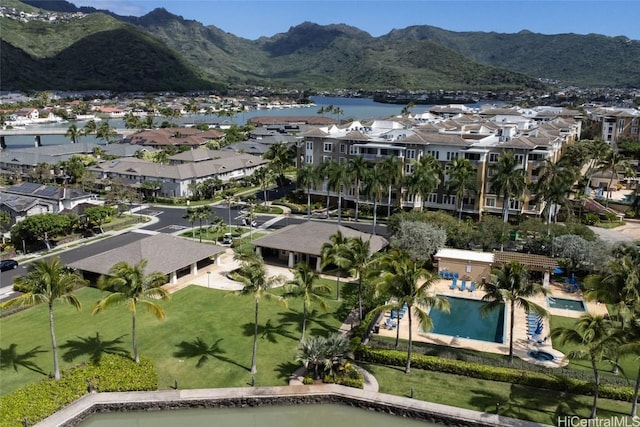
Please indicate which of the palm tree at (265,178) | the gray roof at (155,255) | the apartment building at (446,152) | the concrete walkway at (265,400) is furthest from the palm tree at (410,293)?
the palm tree at (265,178)

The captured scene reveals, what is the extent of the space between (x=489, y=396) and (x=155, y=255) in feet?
106

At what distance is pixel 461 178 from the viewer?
63.2m

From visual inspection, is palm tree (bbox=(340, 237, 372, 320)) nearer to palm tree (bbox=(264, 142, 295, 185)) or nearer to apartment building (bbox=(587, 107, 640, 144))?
palm tree (bbox=(264, 142, 295, 185))

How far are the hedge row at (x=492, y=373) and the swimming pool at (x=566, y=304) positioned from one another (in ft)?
48.9

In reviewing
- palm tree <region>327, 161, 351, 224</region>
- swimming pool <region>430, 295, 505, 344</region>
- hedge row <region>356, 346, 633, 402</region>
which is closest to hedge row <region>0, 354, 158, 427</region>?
hedge row <region>356, 346, 633, 402</region>

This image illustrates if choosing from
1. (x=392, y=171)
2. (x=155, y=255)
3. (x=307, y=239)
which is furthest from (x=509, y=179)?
(x=155, y=255)

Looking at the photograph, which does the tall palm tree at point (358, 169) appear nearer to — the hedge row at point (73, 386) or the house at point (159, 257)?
the house at point (159, 257)

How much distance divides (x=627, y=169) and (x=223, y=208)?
228 feet

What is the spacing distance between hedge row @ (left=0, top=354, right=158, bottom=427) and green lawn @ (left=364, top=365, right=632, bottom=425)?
1512cm

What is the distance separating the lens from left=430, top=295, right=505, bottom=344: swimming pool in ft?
129

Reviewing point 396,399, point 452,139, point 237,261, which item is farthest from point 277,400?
point 452,139

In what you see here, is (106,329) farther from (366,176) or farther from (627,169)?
(627,169)

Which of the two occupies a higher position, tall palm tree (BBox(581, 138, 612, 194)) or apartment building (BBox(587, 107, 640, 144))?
apartment building (BBox(587, 107, 640, 144))

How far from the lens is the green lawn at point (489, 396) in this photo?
28.2m
